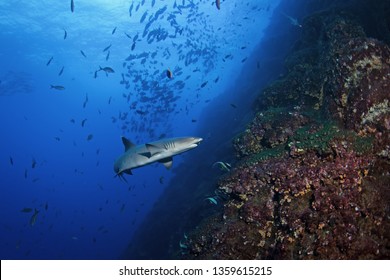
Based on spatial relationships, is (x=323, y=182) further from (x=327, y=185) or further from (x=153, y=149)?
(x=153, y=149)

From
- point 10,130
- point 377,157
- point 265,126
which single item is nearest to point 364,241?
point 377,157

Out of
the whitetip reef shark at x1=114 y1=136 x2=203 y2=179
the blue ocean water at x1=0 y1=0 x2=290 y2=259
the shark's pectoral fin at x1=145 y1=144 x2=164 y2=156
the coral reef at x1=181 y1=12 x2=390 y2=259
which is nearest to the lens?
the coral reef at x1=181 y1=12 x2=390 y2=259

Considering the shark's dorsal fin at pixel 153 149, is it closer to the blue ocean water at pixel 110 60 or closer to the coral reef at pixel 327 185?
the coral reef at pixel 327 185

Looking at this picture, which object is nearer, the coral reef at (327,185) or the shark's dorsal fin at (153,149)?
the coral reef at (327,185)

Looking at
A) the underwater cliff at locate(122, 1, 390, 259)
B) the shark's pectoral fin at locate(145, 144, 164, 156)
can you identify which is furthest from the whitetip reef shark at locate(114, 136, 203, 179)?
the underwater cliff at locate(122, 1, 390, 259)

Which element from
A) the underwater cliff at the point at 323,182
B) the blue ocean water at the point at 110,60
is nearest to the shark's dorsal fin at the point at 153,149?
the underwater cliff at the point at 323,182

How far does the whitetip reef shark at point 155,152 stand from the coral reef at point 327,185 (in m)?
1.00

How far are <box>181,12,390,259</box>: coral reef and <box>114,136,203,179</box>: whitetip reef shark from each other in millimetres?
997

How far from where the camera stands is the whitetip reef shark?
469 cm

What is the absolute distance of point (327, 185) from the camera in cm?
396

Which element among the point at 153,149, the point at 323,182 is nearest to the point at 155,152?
the point at 153,149

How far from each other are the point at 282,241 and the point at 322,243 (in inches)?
21.5

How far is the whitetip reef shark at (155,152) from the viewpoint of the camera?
15.4ft

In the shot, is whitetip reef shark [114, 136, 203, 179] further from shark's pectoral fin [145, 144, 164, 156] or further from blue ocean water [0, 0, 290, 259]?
blue ocean water [0, 0, 290, 259]
